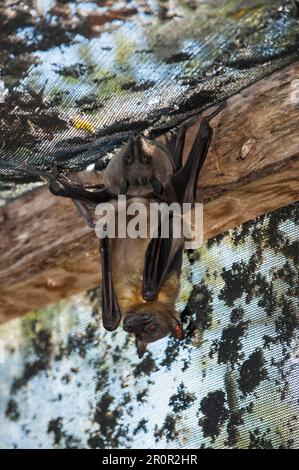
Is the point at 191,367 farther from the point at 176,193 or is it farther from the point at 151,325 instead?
the point at 176,193

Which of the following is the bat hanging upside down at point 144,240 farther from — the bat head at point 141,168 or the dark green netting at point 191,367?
the dark green netting at point 191,367

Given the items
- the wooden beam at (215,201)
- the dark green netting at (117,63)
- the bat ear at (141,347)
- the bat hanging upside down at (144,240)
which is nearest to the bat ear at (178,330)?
the bat hanging upside down at (144,240)

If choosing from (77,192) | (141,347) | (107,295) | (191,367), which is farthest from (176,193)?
(191,367)

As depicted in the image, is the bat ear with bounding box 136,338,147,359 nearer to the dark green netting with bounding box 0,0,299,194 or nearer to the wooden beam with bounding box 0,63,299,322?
the wooden beam with bounding box 0,63,299,322

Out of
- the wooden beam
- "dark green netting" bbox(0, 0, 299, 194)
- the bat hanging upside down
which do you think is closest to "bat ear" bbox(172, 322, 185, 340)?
the bat hanging upside down

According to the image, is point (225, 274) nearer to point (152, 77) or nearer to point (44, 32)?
point (152, 77)

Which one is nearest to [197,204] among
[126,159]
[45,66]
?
[126,159]

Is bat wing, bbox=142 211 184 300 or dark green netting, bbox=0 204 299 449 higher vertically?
bat wing, bbox=142 211 184 300
